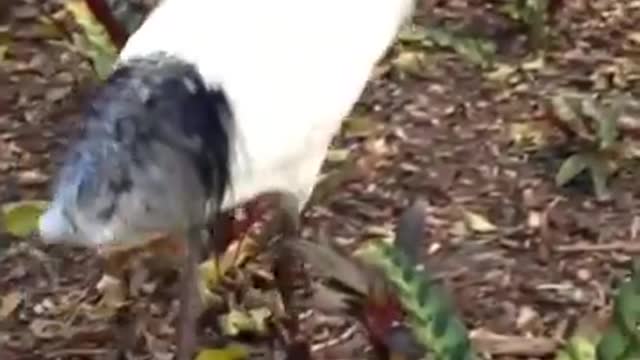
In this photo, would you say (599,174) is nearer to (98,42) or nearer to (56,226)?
(98,42)

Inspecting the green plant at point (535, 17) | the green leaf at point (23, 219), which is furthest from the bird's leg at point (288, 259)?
the green plant at point (535, 17)

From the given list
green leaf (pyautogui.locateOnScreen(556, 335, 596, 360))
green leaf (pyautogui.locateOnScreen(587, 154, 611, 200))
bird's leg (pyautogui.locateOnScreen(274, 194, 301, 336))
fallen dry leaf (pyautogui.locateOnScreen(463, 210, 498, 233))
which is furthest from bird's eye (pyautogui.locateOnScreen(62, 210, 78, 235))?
green leaf (pyautogui.locateOnScreen(587, 154, 611, 200))

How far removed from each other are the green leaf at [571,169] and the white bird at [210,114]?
0.56 meters

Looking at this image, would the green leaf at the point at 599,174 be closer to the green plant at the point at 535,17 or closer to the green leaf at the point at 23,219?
the green plant at the point at 535,17

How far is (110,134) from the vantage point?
5.92 feet

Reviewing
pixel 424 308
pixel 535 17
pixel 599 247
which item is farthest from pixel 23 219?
pixel 535 17

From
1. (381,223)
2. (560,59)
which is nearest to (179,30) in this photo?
(381,223)

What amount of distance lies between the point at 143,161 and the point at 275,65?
317mm

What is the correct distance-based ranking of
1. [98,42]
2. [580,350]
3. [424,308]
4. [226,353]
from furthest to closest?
[98,42] → [226,353] → [580,350] → [424,308]

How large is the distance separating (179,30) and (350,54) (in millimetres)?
276

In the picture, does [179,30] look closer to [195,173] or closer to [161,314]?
[195,173]

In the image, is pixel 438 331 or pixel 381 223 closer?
pixel 438 331

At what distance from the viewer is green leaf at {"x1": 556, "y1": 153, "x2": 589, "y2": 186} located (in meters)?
2.79

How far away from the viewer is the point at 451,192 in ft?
9.16
